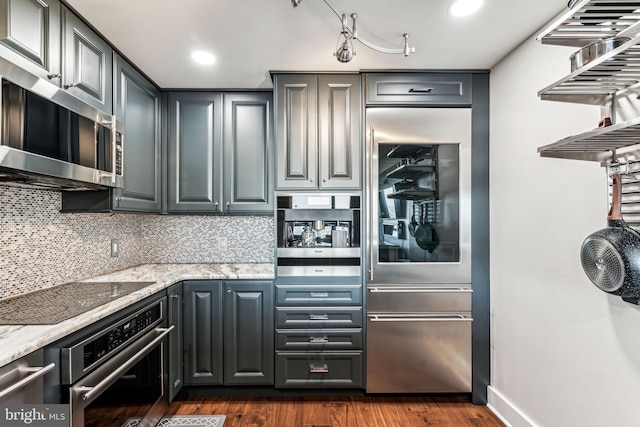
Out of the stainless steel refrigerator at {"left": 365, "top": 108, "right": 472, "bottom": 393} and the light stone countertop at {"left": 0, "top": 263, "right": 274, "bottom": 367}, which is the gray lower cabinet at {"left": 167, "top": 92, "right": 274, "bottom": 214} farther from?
the stainless steel refrigerator at {"left": 365, "top": 108, "right": 472, "bottom": 393}

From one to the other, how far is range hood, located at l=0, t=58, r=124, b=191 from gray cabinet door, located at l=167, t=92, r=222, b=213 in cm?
73

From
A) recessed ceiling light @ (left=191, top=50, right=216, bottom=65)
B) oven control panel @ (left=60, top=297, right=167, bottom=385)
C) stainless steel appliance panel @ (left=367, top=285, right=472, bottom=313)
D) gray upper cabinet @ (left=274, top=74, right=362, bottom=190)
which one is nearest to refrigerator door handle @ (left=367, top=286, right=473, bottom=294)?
stainless steel appliance panel @ (left=367, top=285, right=472, bottom=313)

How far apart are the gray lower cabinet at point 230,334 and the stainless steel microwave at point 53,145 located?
1.00 metres

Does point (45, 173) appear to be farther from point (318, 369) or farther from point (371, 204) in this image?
point (318, 369)

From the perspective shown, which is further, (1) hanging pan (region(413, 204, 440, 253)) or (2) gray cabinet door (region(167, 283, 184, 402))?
(1) hanging pan (region(413, 204, 440, 253))

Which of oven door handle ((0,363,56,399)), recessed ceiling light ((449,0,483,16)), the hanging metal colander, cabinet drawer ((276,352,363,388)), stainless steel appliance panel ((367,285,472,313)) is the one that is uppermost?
recessed ceiling light ((449,0,483,16))

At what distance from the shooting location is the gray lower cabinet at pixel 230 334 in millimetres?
2330

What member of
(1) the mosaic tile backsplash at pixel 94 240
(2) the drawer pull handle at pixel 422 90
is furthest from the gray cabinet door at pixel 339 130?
(1) the mosaic tile backsplash at pixel 94 240

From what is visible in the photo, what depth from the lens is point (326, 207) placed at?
2.39 m

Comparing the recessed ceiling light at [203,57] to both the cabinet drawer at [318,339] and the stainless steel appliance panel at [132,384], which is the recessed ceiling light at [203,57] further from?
the cabinet drawer at [318,339]

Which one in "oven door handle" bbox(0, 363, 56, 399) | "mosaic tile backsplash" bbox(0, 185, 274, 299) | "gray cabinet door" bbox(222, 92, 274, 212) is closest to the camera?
"oven door handle" bbox(0, 363, 56, 399)

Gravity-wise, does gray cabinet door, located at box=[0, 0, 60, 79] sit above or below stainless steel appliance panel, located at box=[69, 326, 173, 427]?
above

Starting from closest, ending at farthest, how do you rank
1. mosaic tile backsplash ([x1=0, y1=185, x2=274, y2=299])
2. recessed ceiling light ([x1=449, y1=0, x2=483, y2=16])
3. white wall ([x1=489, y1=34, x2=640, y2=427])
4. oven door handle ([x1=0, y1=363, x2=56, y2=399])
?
oven door handle ([x1=0, y1=363, x2=56, y2=399]) < white wall ([x1=489, y1=34, x2=640, y2=427]) < recessed ceiling light ([x1=449, y1=0, x2=483, y2=16]) < mosaic tile backsplash ([x1=0, y1=185, x2=274, y2=299])

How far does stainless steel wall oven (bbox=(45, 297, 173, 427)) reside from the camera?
4.13 ft
